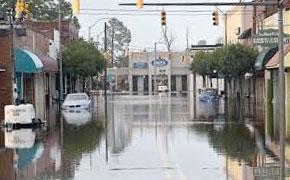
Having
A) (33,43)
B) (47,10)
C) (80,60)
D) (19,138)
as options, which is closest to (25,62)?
(33,43)

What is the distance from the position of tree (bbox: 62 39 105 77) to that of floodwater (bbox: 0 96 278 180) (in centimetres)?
4176

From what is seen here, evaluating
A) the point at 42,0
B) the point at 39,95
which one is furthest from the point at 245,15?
the point at 42,0

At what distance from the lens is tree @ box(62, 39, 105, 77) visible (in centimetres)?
7688

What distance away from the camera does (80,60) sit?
253ft

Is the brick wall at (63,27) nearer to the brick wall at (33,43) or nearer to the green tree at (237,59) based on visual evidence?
the brick wall at (33,43)

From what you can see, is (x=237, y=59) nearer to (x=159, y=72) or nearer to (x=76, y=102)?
(x=76, y=102)

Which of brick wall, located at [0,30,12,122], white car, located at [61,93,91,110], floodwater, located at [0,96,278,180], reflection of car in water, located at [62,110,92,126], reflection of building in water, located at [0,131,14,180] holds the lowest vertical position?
reflection of building in water, located at [0,131,14,180]

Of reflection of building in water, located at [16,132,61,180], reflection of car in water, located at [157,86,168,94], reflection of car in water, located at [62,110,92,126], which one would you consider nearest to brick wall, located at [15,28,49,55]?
reflection of car in water, located at [62,110,92,126]

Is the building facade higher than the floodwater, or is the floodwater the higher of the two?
the building facade

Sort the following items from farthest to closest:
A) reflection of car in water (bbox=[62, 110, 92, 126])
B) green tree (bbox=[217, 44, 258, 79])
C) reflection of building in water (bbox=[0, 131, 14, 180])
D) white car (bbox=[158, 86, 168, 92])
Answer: white car (bbox=[158, 86, 168, 92]) → green tree (bbox=[217, 44, 258, 79]) → reflection of car in water (bbox=[62, 110, 92, 126]) → reflection of building in water (bbox=[0, 131, 14, 180])

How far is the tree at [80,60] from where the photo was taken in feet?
252

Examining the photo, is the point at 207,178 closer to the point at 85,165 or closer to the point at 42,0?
the point at 85,165

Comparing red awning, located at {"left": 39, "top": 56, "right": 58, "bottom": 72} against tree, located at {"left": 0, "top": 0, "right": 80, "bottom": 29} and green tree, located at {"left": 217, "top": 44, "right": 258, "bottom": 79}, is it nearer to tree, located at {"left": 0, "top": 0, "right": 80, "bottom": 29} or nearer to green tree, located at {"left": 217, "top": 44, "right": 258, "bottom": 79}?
green tree, located at {"left": 217, "top": 44, "right": 258, "bottom": 79}

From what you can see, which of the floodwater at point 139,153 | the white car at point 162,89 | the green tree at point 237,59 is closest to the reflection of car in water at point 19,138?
the floodwater at point 139,153
